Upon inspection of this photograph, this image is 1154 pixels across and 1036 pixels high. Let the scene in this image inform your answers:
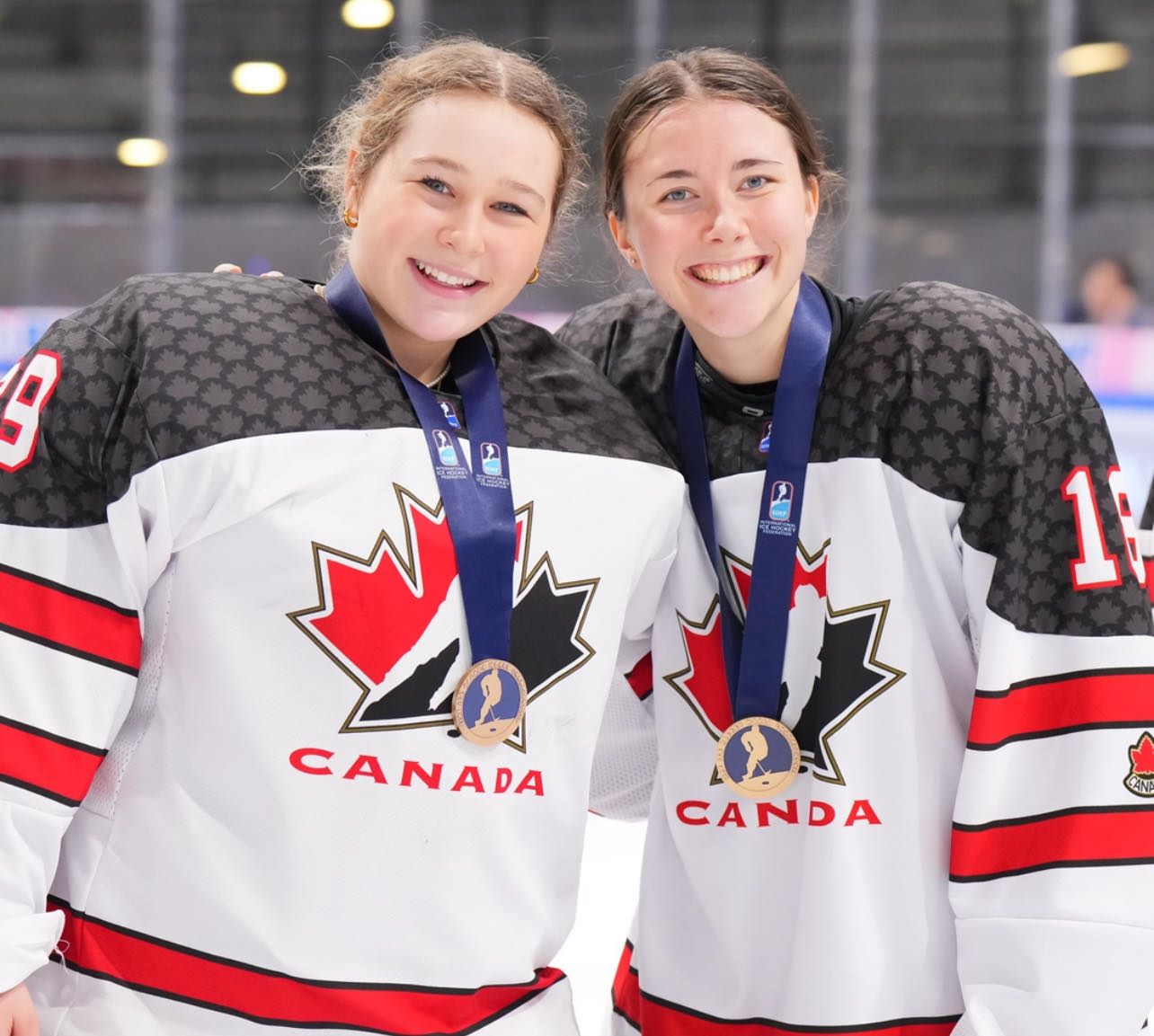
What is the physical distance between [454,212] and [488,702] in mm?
533

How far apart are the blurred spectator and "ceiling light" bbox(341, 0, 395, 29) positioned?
15.8 ft

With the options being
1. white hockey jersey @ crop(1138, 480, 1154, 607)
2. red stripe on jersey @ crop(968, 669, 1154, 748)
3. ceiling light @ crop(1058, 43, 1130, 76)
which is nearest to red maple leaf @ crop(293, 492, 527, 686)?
red stripe on jersey @ crop(968, 669, 1154, 748)

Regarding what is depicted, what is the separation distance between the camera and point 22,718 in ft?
4.88

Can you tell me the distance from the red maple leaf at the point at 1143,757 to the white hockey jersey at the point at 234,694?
0.67m

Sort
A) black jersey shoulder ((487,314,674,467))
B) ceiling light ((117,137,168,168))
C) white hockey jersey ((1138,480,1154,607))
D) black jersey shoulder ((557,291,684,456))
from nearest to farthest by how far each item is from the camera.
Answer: black jersey shoulder ((487,314,674,467)) → black jersey shoulder ((557,291,684,456)) → white hockey jersey ((1138,480,1154,607)) → ceiling light ((117,137,168,168))

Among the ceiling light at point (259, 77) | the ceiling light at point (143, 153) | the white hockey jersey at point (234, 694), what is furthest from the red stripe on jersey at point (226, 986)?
the ceiling light at point (259, 77)

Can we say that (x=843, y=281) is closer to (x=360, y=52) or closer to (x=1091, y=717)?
(x=360, y=52)

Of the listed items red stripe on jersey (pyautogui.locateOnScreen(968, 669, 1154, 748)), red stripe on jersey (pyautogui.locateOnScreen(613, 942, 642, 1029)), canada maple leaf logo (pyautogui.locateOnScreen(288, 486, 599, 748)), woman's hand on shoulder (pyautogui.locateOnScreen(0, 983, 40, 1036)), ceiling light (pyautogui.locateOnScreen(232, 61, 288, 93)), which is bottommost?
red stripe on jersey (pyautogui.locateOnScreen(613, 942, 642, 1029))

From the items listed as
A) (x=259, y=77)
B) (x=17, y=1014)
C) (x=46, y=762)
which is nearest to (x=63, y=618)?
(x=46, y=762)

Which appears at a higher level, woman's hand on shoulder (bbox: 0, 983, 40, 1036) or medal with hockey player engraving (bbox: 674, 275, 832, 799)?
medal with hockey player engraving (bbox: 674, 275, 832, 799)

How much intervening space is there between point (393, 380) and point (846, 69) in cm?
846

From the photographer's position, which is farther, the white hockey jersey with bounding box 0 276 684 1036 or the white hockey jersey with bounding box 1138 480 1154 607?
the white hockey jersey with bounding box 1138 480 1154 607

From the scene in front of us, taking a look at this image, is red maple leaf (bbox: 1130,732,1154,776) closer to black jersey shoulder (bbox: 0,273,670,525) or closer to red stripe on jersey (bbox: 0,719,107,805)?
black jersey shoulder (bbox: 0,273,670,525)

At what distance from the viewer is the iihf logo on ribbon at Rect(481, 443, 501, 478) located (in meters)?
1.63
